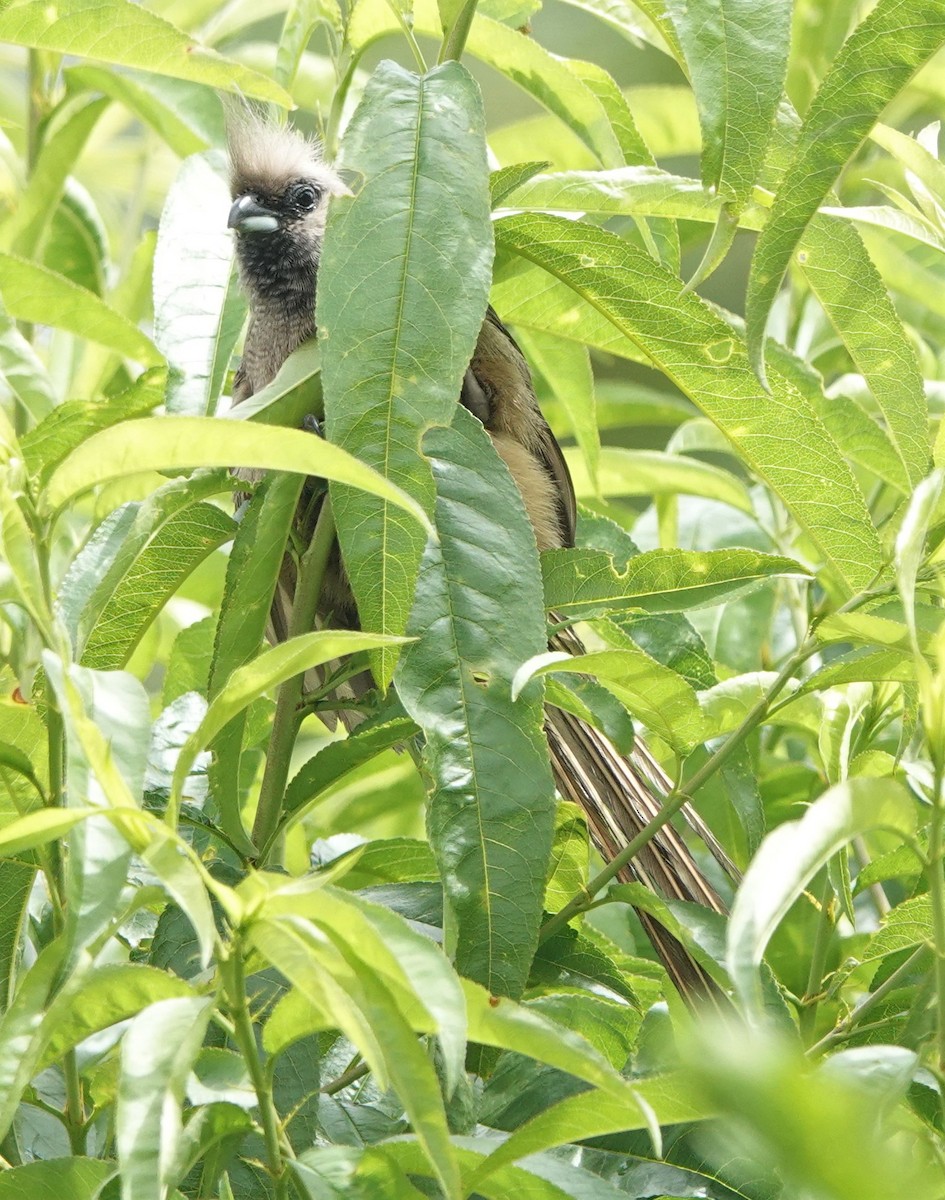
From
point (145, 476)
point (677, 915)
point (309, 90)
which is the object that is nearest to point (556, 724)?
point (677, 915)

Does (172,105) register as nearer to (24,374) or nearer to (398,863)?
(24,374)

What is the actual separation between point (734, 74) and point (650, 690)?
0.40 meters

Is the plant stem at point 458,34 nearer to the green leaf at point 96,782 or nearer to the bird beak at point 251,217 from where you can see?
the green leaf at point 96,782

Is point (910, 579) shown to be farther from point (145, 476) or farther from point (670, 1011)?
point (145, 476)

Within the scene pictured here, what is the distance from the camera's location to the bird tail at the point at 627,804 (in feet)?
4.22

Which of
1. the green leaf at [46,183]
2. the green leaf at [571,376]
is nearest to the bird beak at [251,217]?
the green leaf at [46,183]

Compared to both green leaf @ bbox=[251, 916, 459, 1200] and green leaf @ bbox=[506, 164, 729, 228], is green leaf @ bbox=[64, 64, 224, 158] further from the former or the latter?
green leaf @ bbox=[251, 916, 459, 1200]

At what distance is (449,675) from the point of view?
0.91 meters

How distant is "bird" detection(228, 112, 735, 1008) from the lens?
129 cm

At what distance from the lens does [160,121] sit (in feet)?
5.36

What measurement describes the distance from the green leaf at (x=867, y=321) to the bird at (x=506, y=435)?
0.35 m

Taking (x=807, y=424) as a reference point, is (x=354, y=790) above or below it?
below

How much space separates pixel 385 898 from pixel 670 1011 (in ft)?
0.84

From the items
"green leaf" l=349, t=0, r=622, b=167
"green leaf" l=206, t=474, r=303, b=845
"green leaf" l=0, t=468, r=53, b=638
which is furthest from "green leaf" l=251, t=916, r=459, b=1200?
"green leaf" l=349, t=0, r=622, b=167
